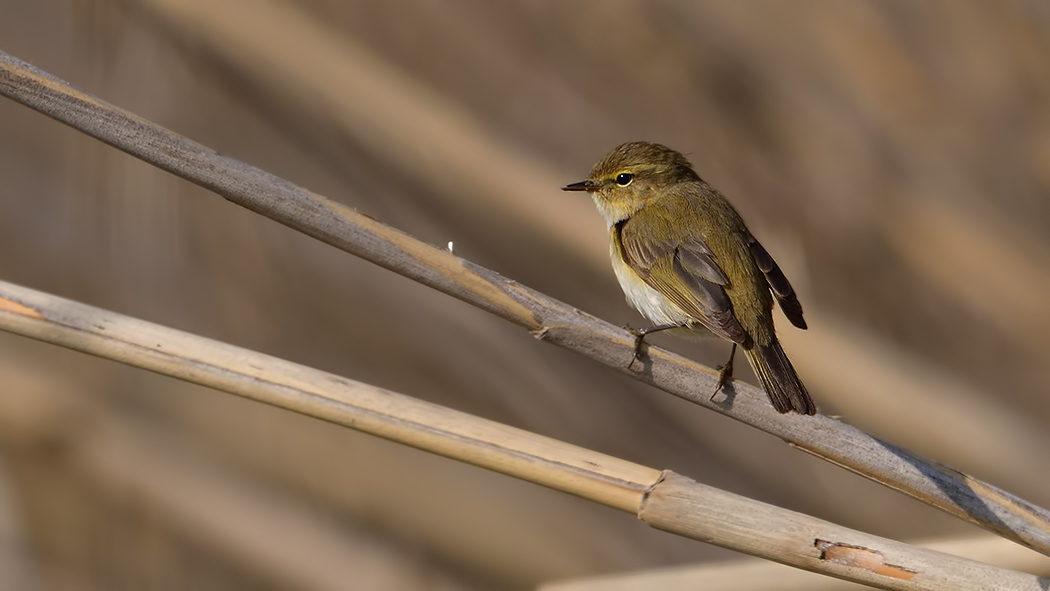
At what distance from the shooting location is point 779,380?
212cm

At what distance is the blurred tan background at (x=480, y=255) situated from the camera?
3.17 m

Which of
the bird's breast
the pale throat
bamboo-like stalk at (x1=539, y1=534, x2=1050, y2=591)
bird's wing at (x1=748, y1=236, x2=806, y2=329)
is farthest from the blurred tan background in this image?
bamboo-like stalk at (x1=539, y1=534, x2=1050, y2=591)

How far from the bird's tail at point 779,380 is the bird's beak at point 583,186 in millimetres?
826

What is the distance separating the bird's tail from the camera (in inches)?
79.0

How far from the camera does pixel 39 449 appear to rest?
10.2 feet

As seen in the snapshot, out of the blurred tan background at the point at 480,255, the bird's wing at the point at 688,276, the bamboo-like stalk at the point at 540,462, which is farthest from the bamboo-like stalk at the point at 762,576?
the blurred tan background at the point at 480,255

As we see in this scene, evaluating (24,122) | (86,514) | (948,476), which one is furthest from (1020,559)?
(24,122)

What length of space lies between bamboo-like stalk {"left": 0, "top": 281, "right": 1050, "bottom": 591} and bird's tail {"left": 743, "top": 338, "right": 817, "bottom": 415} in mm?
298

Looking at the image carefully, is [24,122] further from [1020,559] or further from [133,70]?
[1020,559]

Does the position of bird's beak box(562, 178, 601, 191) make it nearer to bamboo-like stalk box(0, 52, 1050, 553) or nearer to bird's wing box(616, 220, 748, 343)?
bird's wing box(616, 220, 748, 343)

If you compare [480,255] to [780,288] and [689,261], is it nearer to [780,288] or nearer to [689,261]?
[689,261]

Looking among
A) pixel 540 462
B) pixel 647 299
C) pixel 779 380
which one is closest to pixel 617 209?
pixel 647 299

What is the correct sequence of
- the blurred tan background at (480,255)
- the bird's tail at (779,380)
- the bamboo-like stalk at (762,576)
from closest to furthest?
the bird's tail at (779,380), the bamboo-like stalk at (762,576), the blurred tan background at (480,255)

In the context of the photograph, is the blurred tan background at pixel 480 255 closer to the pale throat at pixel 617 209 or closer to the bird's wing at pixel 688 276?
the pale throat at pixel 617 209
